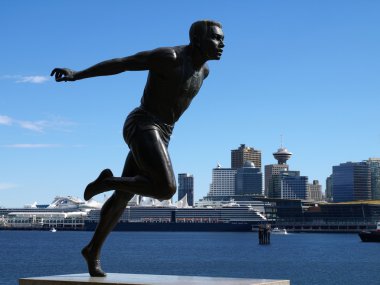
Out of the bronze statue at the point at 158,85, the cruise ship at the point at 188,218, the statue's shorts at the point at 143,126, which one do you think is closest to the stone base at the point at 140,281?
the bronze statue at the point at 158,85

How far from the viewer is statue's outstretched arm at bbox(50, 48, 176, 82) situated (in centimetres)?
961

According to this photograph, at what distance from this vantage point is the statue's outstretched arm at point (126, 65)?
378 inches

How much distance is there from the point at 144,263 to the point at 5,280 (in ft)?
68.6

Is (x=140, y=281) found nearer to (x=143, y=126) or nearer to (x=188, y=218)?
(x=143, y=126)

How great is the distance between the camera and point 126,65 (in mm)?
9672

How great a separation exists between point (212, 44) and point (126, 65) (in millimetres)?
1088

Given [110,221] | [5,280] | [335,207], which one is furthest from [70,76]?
[335,207]

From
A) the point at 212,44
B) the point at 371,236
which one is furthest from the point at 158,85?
the point at 371,236

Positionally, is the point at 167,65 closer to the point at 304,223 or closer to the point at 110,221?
the point at 110,221

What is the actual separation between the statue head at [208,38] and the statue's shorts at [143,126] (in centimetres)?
101

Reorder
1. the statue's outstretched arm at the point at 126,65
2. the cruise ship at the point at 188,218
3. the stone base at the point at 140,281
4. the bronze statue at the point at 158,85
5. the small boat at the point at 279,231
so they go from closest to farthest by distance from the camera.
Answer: the stone base at the point at 140,281 < the bronze statue at the point at 158,85 < the statue's outstretched arm at the point at 126,65 < the small boat at the point at 279,231 < the cruise ship at the point at 188,218

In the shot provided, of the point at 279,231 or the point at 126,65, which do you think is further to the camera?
the point at 279,231

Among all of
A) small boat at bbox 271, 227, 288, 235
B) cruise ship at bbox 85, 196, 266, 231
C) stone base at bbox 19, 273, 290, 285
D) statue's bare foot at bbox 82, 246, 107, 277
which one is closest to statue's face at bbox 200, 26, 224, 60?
stone base at bbox 19, 273, 290, 285

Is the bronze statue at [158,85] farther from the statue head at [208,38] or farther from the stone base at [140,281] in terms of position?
the stone base at [140,281]
